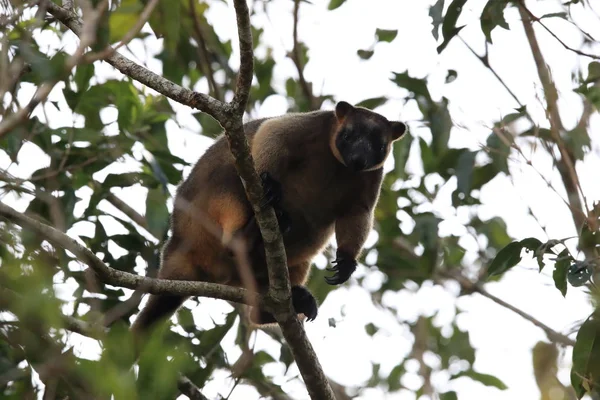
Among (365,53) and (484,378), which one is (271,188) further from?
(365,53)

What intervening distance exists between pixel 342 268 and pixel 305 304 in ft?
1.52

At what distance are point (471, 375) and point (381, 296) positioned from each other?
1.85 meters

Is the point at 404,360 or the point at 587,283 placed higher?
the point at 404,360

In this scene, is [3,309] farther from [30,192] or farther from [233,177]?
[233,177]

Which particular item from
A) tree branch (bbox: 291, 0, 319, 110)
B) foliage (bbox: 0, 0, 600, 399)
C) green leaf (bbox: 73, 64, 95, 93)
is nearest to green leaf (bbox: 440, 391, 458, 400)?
foliage (bbox: 0, 0, 600, 399)

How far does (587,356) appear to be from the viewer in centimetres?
537

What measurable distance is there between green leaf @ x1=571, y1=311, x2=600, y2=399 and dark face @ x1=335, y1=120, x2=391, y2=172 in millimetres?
2697

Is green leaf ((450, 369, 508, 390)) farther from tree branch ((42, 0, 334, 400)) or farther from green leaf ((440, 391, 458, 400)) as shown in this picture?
tree branch ((42, 0, 334, 400))

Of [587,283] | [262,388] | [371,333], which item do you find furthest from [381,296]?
[587,283]

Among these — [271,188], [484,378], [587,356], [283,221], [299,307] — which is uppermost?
[271,188]

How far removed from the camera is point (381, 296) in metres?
10.4

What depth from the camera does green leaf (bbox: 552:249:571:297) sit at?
5736 mm

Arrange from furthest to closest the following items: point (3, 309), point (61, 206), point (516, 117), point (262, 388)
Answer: point (262, 388) → point (516, 117) → point (61, 206) → point (3, 309)

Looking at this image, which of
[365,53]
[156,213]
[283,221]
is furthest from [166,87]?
[365,53]
